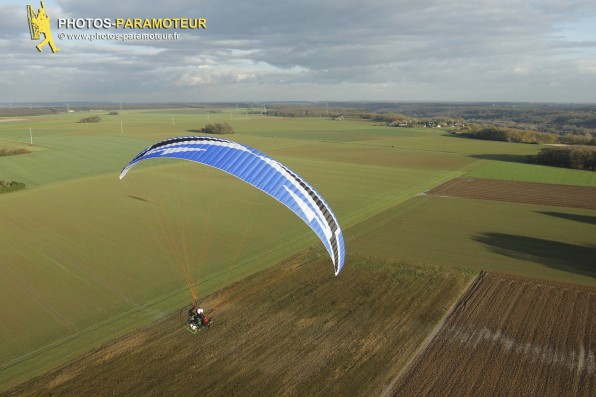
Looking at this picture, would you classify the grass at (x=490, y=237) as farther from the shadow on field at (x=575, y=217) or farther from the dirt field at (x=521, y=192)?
the dirt field at (x=521, y=192)

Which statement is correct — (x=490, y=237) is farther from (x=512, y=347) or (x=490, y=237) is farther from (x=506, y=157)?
(x=506, y=157)

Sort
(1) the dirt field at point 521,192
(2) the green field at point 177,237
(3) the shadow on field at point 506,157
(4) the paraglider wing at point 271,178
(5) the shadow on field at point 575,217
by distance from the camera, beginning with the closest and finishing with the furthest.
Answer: (4) the paraglider wing at point 271,178, (2) the green field at point 177,237, (5) the shadow on field at point 575,217, (1) the dirt field at point 521,192, (3) the shadow on field at point 506,157

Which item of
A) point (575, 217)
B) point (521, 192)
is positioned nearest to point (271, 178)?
point (575, 217)

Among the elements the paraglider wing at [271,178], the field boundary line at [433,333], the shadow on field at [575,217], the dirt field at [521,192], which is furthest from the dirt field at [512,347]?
the dirt field at [521,192]

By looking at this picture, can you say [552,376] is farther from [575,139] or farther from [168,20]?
[575,139]

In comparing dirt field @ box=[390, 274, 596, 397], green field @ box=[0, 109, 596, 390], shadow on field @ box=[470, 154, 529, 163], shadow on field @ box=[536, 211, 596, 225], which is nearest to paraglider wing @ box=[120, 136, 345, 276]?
dirt field @ box=[390, 274, 596, 397]
